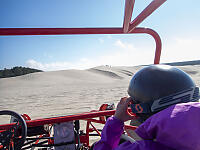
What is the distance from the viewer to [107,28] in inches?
55.7

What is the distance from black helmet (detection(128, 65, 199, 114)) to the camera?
777 millimetres

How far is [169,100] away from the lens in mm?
767

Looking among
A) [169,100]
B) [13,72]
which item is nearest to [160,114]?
[169,100]

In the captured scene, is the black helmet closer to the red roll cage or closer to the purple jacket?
the purple jacket

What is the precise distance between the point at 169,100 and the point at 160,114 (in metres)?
0.28

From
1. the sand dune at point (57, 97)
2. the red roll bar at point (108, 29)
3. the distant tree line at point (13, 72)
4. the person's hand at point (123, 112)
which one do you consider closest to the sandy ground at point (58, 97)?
the sand dune at point (57, 97)

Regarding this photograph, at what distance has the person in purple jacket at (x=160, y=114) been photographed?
0.46m

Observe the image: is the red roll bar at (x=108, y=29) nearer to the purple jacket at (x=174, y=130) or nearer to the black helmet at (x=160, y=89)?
the black helmet at (x=160, y=89)

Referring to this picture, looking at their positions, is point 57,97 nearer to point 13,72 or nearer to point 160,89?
point 160,89

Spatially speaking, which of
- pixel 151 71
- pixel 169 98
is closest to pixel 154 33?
pixel 151 71

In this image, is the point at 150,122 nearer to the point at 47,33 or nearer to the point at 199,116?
the point at 199,116

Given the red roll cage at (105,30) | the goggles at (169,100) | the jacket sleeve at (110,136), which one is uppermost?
the red roll cage at (105,30)

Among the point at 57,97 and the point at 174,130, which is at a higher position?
→ the point at 174,130

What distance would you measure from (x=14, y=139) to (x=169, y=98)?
4.87 ft
